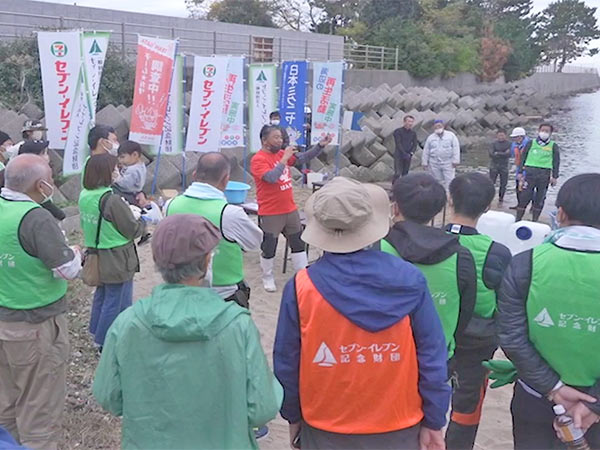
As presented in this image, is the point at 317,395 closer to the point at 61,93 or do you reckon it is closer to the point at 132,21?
the point at 61,93

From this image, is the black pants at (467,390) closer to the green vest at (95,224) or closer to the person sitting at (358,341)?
the person sitting at (358,341)

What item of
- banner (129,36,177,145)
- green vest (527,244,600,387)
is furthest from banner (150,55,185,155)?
green vest (527,244,600,387)

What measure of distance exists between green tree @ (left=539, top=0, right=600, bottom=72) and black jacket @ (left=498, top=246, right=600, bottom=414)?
53126mm

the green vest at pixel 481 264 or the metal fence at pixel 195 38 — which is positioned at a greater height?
the metal fence at pixel 195 38

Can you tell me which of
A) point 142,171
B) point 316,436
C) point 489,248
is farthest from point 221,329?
point 142,171

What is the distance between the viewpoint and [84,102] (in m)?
7.68

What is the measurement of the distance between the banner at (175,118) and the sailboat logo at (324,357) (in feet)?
25.3

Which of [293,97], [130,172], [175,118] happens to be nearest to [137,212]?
[130,172]

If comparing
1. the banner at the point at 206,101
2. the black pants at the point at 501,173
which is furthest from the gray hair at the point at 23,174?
the black pants at the point at 501,173

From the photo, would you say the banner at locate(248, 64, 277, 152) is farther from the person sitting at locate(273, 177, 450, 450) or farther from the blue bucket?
the person sitting at locate(273, 177, 450, 450)

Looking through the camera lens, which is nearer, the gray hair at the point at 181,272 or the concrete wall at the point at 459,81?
the gray hair at the point at 181,272

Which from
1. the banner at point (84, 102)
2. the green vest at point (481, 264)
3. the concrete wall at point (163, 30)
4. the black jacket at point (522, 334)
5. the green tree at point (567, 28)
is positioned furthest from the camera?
the green tree at point (567, 28)

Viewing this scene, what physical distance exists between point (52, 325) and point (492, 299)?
2.27 m

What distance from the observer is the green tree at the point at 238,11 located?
30.5 meters
